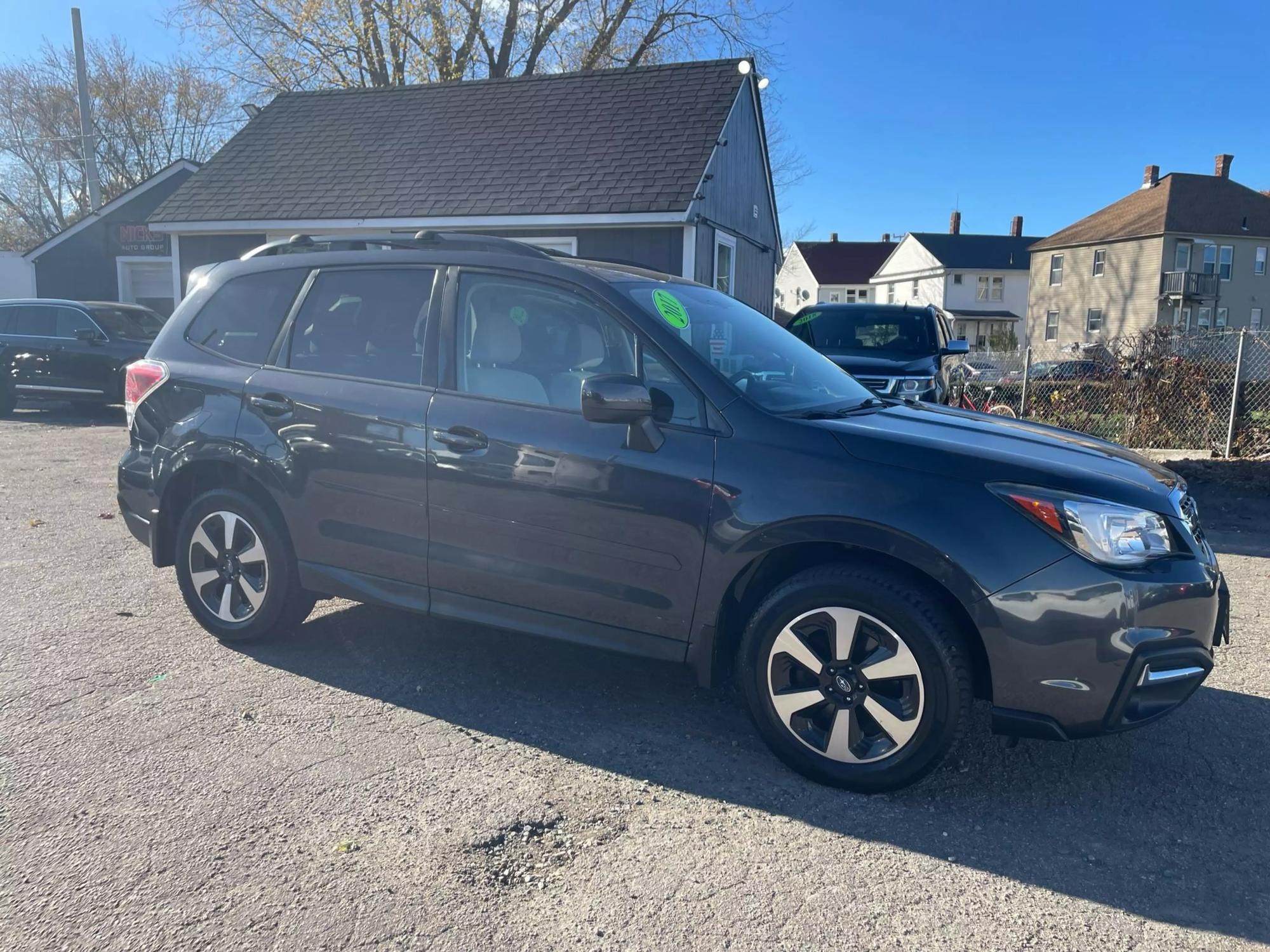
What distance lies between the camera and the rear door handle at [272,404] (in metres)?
4.29

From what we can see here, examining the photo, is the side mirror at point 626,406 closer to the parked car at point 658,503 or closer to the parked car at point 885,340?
the parked car at point 658,503

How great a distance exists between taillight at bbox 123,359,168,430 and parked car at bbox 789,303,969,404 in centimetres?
620

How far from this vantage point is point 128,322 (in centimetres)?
1435

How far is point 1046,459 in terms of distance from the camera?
3.31m

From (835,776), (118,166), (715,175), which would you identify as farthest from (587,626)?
(118,166)

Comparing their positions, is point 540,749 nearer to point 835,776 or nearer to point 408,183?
point 835,776

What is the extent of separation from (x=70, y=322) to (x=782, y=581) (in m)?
14.1

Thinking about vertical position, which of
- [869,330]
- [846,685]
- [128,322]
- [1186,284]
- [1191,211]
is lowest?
[846,685]

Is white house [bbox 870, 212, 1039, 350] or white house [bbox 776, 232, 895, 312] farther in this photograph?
white house [bbox 776, 232, 895, 312]

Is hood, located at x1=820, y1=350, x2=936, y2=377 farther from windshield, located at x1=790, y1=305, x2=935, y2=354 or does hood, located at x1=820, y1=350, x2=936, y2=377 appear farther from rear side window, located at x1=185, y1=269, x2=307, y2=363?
rear side window, located at x1=185, y1=269, x2=307, y2=363

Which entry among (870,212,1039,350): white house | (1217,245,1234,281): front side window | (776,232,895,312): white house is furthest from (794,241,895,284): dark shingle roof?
(1217,245,1234,281): front side window

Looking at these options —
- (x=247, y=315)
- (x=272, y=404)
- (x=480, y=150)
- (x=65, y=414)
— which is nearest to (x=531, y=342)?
(x=272, y=404)

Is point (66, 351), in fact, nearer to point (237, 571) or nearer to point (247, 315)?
point (247, 315)

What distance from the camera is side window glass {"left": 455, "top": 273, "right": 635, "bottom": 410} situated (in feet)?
12.4
